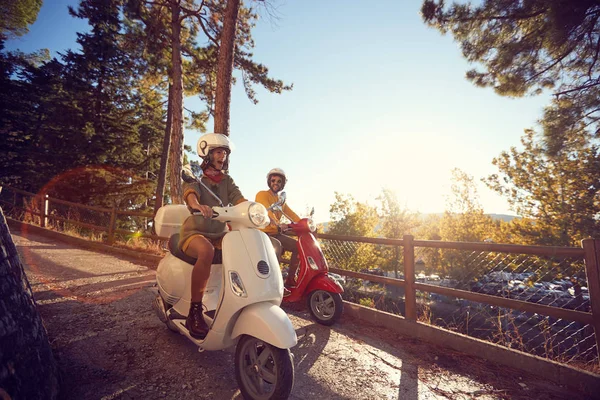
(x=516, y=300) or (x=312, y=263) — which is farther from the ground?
(x=312, y=263)

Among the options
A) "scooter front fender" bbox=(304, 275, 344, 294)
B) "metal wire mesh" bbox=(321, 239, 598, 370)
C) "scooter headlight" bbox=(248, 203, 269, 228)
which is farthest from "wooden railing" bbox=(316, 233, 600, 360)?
"scooter headlight" bbox=(248, 203, 269, 228)

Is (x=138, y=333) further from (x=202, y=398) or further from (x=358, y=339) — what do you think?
(x=358, y=339)

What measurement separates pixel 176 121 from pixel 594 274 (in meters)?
9.41

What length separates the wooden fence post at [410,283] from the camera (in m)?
3.74

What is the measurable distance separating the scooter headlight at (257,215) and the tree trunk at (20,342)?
1468 mm

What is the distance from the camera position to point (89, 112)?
49.8 ft

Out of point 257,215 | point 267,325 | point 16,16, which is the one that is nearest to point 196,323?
point 267,325

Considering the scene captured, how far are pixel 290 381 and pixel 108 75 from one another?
19747 mm

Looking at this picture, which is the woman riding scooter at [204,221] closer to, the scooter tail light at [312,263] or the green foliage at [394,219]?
the scooter tail light at [312,263]

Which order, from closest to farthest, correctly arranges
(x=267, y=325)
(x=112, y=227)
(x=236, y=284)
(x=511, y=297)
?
(x=267, y=325)
(x=236, y=284)
(x=511, y=297)
(x=112, y=227)

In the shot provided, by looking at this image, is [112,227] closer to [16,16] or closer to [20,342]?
[20,342]

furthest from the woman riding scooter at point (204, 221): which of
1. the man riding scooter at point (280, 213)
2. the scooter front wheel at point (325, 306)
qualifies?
the scooter front wheel at point (325, 306)

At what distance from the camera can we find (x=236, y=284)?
2.13 metres

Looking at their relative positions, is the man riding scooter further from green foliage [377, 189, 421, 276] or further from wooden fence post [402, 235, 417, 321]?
green foliage [377, 189, 421, 276]
